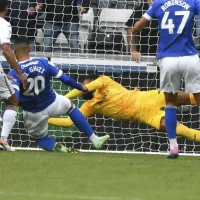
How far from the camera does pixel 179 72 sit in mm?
10727

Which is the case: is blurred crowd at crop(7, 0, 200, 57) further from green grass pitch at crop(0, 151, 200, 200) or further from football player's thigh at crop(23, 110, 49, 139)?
green grass pitch at crop(0, 151, 200, 200)

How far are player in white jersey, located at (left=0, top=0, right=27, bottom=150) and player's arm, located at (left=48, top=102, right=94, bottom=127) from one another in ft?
5.31

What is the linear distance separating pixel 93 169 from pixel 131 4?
6.95 meters

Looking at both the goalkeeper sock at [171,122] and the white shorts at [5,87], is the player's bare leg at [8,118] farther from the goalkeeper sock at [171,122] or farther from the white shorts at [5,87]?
the goalkeeper sock at [171,122]

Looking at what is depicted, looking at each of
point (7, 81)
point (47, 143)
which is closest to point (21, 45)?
point (7, 81)

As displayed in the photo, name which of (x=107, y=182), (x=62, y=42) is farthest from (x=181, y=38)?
(x=62, y=42)

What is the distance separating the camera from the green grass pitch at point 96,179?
703 cm

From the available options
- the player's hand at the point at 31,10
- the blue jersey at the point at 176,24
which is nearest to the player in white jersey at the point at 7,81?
the blue jersey at the point at 176,24

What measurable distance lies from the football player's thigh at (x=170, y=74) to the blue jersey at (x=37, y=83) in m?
1.78

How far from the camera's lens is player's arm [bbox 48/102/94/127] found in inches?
533

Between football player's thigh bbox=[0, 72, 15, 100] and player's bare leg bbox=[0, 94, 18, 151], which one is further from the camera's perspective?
player's bare leg bbox=[0, 94, 18, 151]

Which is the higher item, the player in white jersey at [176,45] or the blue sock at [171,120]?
the player in white jersey at [176,45]

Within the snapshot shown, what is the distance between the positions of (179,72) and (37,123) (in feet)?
8.72

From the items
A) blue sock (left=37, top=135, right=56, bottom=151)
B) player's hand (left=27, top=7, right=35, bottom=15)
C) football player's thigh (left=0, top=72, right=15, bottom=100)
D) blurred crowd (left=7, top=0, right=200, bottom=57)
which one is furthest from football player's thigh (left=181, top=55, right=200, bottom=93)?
player's hand (left=27, top=7, right=35, bottom=15)
